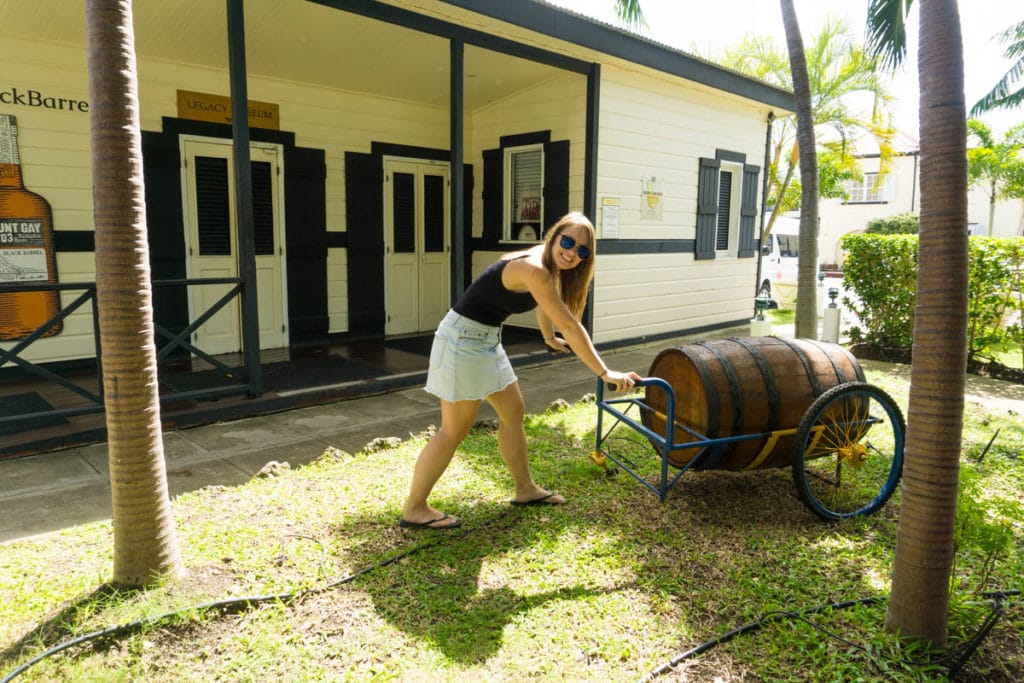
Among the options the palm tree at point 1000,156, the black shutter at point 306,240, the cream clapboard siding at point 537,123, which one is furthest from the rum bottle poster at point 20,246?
the palm tree at point 1000,156

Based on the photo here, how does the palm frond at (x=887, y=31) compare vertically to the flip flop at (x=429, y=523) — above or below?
above

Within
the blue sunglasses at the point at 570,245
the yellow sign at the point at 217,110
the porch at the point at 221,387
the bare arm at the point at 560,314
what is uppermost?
the yellow sign at the point at 217,110

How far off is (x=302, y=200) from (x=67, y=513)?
17.7 feet

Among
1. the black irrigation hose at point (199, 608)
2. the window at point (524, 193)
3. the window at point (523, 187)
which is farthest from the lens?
the window at point (524, 193)

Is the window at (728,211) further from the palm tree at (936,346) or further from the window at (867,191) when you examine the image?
the window at (867,191)

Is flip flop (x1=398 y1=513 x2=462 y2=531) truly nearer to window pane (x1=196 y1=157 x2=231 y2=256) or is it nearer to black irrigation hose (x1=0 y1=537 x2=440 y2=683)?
black irrigation hose (x1=0 y1=537 x2=440 y2=683)

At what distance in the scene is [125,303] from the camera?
2633 millimetres

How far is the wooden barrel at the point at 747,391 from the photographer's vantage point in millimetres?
3678

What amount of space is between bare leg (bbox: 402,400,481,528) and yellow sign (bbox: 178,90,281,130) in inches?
225

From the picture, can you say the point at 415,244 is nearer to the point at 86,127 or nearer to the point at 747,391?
the point at 86,127

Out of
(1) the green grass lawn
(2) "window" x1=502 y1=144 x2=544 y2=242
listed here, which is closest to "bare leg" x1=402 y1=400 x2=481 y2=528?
(1) the green grass lawn

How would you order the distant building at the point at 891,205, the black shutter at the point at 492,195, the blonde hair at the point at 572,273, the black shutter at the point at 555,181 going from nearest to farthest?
the blonde hair at the point at 572,273, the black shutter at the point at 555,181, the black shutter at the point at 492,195, the distant building at the point at 891,205

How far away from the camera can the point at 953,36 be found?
228cm

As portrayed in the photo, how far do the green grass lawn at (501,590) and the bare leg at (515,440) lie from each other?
106 millimetres
